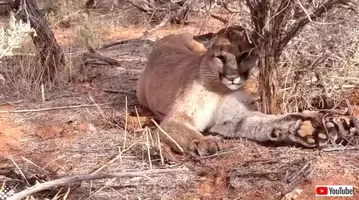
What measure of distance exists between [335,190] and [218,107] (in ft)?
4.51

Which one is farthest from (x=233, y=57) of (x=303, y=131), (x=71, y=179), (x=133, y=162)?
(x=71, y=179)

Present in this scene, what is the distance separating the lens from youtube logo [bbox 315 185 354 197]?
3.23 metres

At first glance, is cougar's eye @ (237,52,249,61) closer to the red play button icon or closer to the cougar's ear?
the cougar's ear

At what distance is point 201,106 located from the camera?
443 centimetres

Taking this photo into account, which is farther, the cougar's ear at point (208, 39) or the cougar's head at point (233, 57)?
the cougar's ear at point (208, 39)

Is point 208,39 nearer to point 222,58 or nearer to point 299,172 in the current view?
point 222,58

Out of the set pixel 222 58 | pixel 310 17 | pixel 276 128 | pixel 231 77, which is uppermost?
pixel 310 17

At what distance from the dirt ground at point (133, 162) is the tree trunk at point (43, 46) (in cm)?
79

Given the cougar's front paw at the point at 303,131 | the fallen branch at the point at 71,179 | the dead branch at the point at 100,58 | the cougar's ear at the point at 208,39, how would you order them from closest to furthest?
the fallen branch at the point at 71,179, the cougar's front paw at the point at 303,131, the cougar's ear at the point at 208,39, the dead branch at the point at 100,58

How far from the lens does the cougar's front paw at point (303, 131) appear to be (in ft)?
12.7

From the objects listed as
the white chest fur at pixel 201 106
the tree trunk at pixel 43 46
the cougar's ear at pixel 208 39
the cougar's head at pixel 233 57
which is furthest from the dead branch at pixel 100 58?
the cougar's head at pixel 233 57

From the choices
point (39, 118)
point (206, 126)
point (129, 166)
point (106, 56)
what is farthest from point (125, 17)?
point (129, 166)

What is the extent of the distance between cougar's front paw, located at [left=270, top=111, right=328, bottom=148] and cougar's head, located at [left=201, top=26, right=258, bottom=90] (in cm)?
43

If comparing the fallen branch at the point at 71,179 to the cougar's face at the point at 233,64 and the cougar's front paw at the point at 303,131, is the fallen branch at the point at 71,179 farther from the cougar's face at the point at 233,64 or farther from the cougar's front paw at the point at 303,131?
the cougar's face at the point at 233,64
